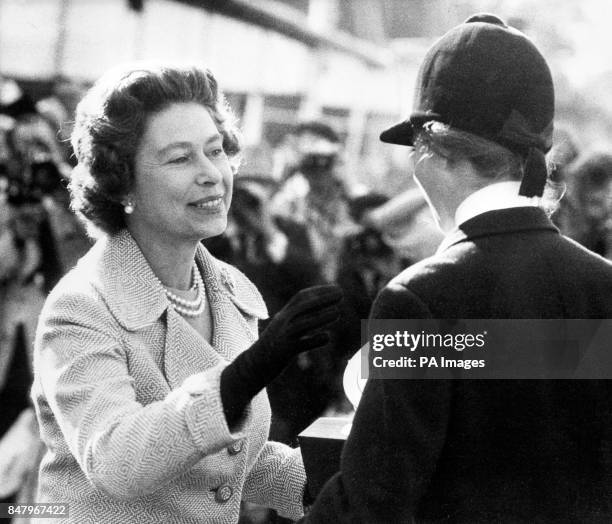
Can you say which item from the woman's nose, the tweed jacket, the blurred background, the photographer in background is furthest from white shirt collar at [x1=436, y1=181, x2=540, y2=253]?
the photographer in background

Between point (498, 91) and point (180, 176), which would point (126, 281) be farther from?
point (498, 91)

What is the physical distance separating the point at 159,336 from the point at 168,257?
242mm

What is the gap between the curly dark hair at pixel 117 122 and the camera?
8.22ft

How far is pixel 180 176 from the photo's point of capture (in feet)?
8.21

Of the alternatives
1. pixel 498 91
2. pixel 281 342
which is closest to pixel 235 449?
pixel 281 342

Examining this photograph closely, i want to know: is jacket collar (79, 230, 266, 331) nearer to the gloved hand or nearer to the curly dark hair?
the curly dark hair

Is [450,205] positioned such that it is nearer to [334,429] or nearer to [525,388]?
[525,388]

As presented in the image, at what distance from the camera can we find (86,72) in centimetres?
670

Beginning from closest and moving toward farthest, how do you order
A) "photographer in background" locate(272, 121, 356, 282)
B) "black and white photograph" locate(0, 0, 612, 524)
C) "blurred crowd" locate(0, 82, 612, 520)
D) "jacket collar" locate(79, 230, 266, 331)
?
"black and white photograph" locate(0, 0, 612, 524) → "jacket collar" locate(79, 230, 266, 331) → "blurred crowd" locate(0, 82, 612, 520) → "photographer in background" locate(272, 121, 356, 282)

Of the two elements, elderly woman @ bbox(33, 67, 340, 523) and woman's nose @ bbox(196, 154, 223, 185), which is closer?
elderly woman @ bbox(33, 67, 340, 523)

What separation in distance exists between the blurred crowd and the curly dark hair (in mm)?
2088

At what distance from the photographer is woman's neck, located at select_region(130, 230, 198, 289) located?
2598 millimetres

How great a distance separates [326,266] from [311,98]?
15.9ft

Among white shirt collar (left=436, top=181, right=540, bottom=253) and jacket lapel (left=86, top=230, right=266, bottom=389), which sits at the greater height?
white shirt collar (left=436, top=181, right=540, bottom=253)
